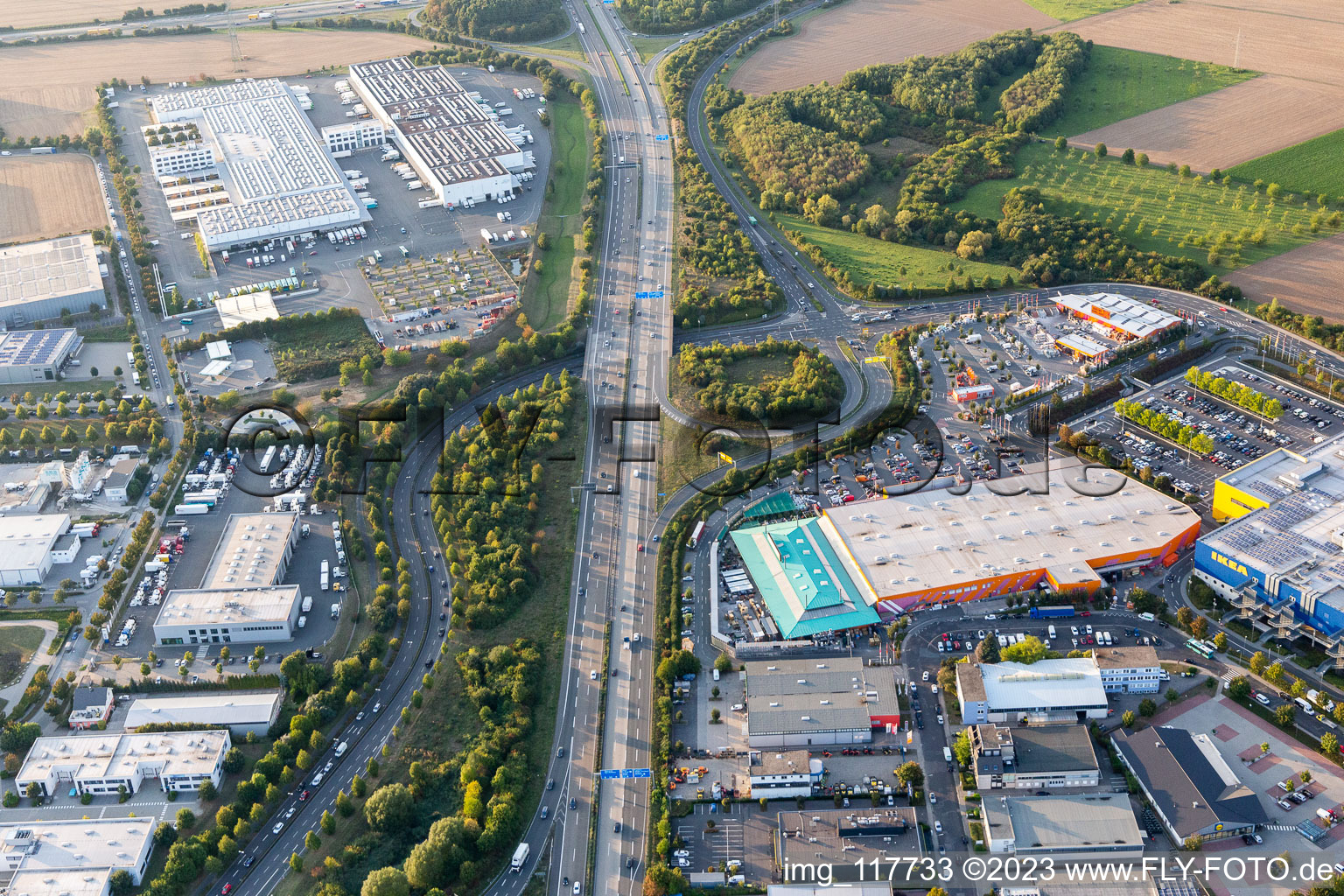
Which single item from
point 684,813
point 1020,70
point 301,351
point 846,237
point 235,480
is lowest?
point 684,813

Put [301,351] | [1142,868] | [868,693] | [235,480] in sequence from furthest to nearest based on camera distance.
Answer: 1. [301,351]
2. [235,480]
3. [868,693]
4. [1142,868]

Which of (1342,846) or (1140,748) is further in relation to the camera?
(1140,748)

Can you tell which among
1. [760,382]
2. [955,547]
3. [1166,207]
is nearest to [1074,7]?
[1166,207]

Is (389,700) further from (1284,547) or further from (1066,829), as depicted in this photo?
(1284,547)

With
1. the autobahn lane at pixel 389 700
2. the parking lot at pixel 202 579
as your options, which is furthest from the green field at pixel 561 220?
the parking lot at pixel 202 579

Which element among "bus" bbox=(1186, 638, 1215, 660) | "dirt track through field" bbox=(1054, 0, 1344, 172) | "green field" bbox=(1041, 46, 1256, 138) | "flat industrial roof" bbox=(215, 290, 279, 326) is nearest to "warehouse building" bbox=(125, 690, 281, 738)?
"flat industrial roof" bbox=(215, 290, 279, 326)

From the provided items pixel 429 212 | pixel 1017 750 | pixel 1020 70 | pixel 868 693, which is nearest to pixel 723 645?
pixel 868 693

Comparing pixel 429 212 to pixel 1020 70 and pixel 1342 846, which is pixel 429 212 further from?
pixel 1342 846
